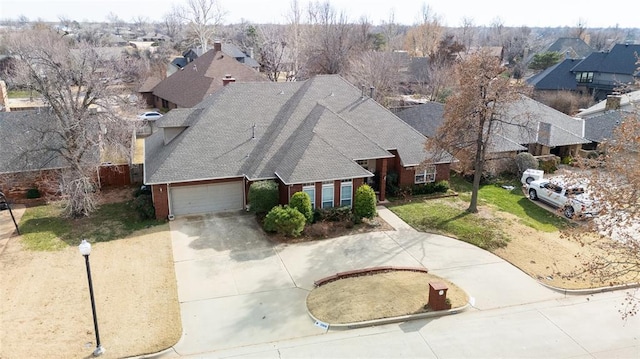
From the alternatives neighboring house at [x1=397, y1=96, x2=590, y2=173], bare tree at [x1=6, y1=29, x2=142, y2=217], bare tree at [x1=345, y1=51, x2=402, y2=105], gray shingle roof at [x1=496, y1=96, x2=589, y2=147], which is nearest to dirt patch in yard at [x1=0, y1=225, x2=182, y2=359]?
bare tree at [x1=6, y1=29, x2=142, y2=217]

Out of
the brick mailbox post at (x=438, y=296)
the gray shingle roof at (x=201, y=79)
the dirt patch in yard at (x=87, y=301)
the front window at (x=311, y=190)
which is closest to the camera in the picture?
the dirt patch in yard at (x=87, y=301)

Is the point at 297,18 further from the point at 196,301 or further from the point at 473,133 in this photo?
the point at 196,301

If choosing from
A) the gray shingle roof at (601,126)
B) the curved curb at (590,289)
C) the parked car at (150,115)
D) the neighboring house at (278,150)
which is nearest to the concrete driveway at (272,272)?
the curved curb at (590,289)

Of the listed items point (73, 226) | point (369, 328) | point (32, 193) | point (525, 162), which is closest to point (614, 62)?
point (525, 162)

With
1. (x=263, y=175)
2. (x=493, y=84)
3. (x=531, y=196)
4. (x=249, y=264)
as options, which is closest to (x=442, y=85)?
(x=531, y=196)

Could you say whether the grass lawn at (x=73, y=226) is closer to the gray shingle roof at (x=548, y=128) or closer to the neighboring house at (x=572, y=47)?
the gray shingle roof at (x=548, y=128)

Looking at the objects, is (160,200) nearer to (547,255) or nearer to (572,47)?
(547,255)

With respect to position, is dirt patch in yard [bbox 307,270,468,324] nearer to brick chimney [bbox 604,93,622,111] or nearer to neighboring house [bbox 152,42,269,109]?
neighboring house [bbox 152,42,269,109]
